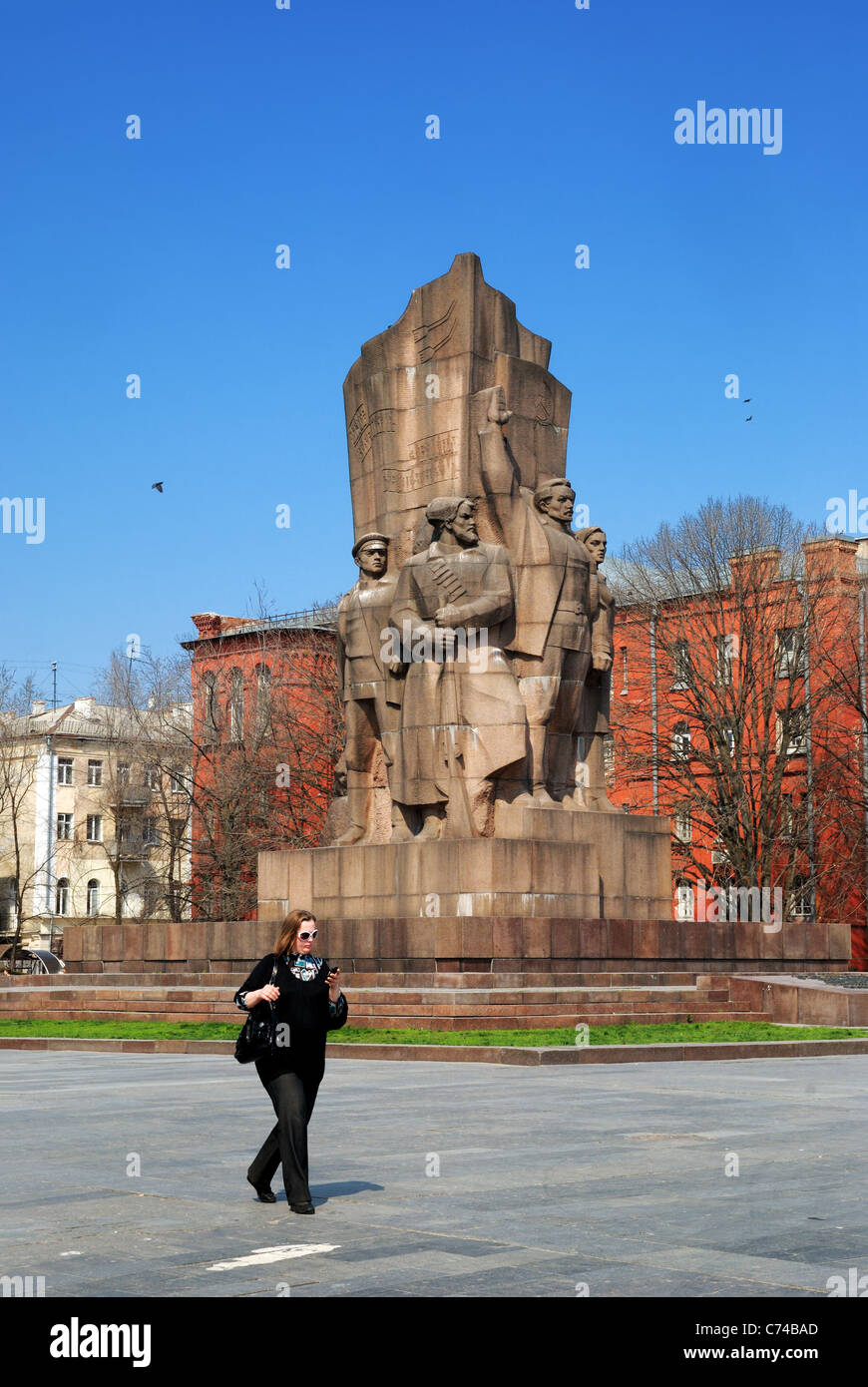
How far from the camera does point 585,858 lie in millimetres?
24391

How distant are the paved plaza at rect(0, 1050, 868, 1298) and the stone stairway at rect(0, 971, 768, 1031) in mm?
5346

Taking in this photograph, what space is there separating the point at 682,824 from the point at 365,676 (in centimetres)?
2631

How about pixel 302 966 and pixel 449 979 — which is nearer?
pixel 302 966

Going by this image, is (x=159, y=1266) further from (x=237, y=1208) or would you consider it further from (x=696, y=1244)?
(x=696, y=1244)

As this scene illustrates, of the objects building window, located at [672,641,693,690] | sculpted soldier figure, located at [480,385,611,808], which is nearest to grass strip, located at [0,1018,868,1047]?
sculpted soldier figure, located at [480,385,611,808]

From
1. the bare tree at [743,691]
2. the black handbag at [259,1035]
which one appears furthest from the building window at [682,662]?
the black handbag at [259,1035]

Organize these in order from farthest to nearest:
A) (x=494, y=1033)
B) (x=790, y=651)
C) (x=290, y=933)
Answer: (x=790, y=651) → (x=494, y=1033) → (x=290, y=933)

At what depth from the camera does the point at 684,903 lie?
2042 inches

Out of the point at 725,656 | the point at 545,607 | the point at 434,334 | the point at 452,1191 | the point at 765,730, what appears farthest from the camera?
the point at 725,656

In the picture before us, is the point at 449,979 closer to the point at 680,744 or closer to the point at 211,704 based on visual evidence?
the point at 680,744

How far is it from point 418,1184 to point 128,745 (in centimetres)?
4759

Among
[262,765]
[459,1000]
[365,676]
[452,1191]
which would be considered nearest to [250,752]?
[262,765]

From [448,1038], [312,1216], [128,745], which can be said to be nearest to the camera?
[312,1216]
